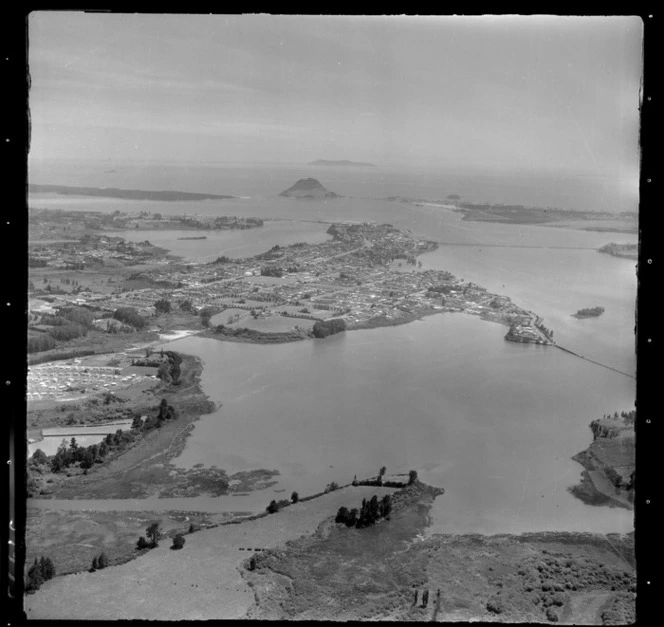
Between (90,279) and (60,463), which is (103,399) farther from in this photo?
(90,279)

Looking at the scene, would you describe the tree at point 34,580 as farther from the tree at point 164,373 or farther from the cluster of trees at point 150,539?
the tree at point 164,373

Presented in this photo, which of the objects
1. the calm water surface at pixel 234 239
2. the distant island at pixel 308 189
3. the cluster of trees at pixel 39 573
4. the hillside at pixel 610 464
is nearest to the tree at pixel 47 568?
the cluster of trees at pixel 39 573

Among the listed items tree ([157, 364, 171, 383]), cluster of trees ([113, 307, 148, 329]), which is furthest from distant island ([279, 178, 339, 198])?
tree ([157, 364, 171, 383])

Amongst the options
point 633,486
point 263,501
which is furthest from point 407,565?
point 633,486

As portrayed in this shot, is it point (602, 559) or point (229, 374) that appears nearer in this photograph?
point (602, 559)

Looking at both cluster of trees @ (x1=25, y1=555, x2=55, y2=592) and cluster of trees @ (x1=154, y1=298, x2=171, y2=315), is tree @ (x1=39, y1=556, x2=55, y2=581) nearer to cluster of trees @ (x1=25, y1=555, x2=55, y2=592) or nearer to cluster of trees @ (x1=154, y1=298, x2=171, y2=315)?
cluster of trees @ (x1=25, y1=555, x2=55, y2=592)

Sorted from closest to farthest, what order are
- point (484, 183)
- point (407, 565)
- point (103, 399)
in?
1. point (407, 565)
2. point (103, 399)
3. point (484, 183)
